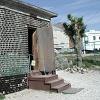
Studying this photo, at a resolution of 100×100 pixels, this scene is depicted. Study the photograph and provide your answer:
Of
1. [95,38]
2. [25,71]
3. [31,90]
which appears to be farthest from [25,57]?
[95,38]

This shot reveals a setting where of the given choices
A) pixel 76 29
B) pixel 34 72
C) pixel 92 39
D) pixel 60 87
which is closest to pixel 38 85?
pixel 60 87

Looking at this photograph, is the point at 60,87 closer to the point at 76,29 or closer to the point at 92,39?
the point at 76,29

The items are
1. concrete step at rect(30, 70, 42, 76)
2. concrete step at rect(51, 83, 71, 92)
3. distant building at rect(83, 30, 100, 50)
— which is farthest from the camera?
distant building at rect(83, 30, 100, 50)

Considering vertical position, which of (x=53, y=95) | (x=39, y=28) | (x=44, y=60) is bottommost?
(x=53, y=95)

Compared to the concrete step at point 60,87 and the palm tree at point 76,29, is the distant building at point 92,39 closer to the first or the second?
the palm tree at point 76,29

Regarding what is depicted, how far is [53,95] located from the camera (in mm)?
13422

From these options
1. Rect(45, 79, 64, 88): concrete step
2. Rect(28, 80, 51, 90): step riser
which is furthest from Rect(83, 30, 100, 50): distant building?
Rect(28, 80, 51, 90): step riser

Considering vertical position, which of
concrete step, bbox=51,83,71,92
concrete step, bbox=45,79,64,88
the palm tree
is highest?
the palm tree

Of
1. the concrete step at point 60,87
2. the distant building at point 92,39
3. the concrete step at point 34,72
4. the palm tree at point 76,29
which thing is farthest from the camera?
the distant building at point 92,39

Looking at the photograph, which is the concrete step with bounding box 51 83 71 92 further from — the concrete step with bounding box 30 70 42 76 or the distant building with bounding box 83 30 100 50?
the distant building with bounding box 83 30 100 50

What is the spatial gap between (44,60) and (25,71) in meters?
1.57

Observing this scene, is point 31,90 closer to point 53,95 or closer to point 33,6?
point 53,95

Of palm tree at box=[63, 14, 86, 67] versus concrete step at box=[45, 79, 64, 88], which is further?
palm tree at box=[63, 14, 86, 67]

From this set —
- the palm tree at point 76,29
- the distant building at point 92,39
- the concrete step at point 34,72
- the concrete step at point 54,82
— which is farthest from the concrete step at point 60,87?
the distant building at point 92,39
